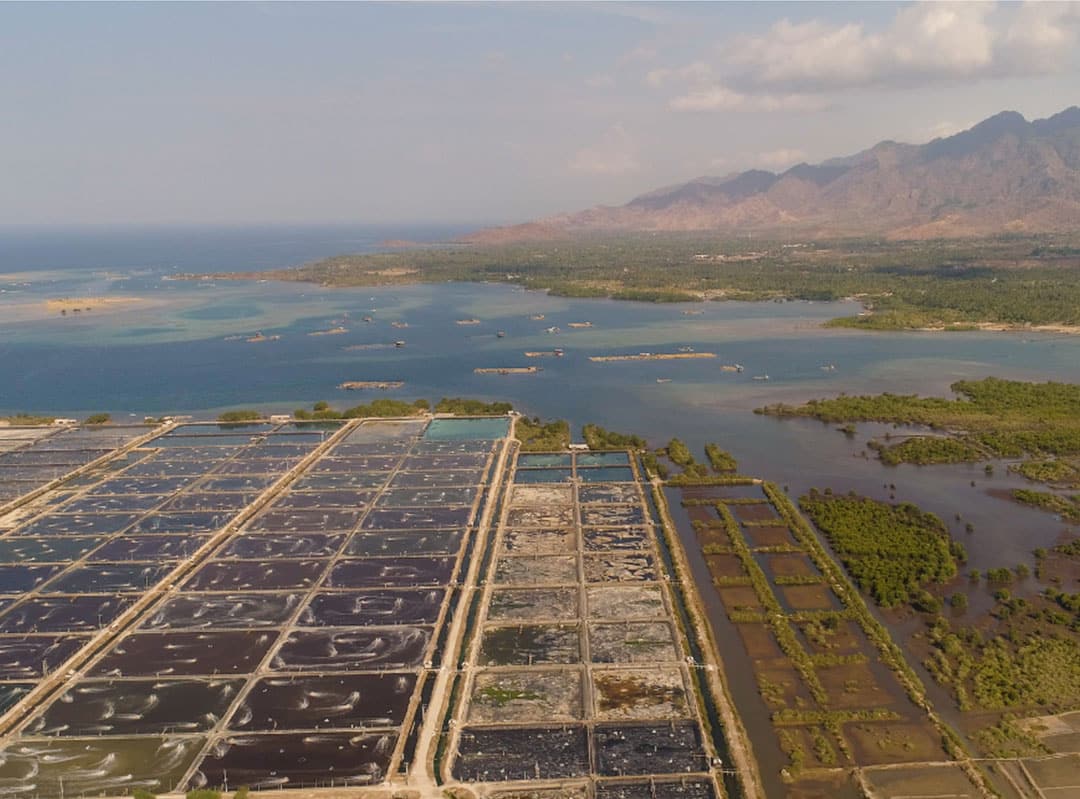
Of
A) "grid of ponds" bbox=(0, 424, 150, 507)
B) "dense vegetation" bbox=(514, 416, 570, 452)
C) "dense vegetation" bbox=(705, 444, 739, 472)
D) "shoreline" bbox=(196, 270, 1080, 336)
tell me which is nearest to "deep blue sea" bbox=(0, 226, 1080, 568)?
"dense vegetation" bbox=(705, 444, 739, 472)

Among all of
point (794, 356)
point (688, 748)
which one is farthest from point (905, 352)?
point (688, 748)

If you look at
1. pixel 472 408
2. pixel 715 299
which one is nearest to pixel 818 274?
pixel 715 299

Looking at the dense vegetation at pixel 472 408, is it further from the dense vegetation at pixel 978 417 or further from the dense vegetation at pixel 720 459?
the dense vegetation at pixel 978 417

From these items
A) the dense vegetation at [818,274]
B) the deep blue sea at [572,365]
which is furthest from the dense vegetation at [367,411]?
the dense vegetation at [818,274]

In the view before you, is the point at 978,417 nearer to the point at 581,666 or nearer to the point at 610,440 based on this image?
the point at 610,440

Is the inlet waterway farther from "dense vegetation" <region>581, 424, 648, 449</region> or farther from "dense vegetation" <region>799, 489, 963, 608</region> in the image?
"dense vegetation" <region>581, 424, 648, 449</region>

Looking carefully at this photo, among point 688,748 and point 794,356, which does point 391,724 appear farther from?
point 794,356
